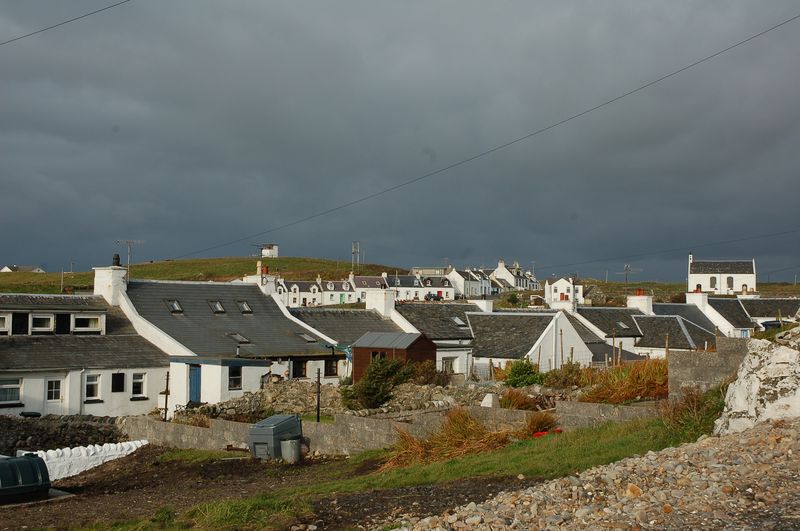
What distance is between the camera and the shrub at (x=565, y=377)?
2828 centimetres

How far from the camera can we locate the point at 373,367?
31.1m

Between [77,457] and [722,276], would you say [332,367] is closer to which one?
[77,457]

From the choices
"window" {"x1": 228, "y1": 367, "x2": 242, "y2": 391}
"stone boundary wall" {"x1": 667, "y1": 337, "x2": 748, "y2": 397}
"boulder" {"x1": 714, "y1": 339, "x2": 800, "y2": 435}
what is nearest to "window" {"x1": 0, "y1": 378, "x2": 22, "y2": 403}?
"window" {"x1": 228, "y1": 367, "x2": 242, "y2": 391}

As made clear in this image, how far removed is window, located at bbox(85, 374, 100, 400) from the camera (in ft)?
115

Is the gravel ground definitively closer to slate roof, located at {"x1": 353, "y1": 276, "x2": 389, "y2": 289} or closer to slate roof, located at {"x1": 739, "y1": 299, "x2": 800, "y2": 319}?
slate roof, located at {"x1": 739, "y1": 299, "x2": 800, "y2": 319}

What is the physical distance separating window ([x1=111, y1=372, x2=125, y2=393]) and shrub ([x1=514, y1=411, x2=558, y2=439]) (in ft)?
76.3

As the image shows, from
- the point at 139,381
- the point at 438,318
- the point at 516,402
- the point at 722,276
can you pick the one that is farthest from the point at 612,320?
the point at 722,276

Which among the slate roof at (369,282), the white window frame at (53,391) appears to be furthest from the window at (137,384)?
the slate roof at (369,282)

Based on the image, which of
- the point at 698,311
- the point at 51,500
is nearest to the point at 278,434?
the point at 51,500

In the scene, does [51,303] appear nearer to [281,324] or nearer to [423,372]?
[281,324]

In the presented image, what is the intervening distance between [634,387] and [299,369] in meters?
24.0

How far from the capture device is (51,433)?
30812 millimetres

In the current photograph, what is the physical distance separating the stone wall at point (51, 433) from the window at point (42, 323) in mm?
6521

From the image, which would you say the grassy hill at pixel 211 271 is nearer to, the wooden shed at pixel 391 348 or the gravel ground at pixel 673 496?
the wooden shed at pixel 391 348
